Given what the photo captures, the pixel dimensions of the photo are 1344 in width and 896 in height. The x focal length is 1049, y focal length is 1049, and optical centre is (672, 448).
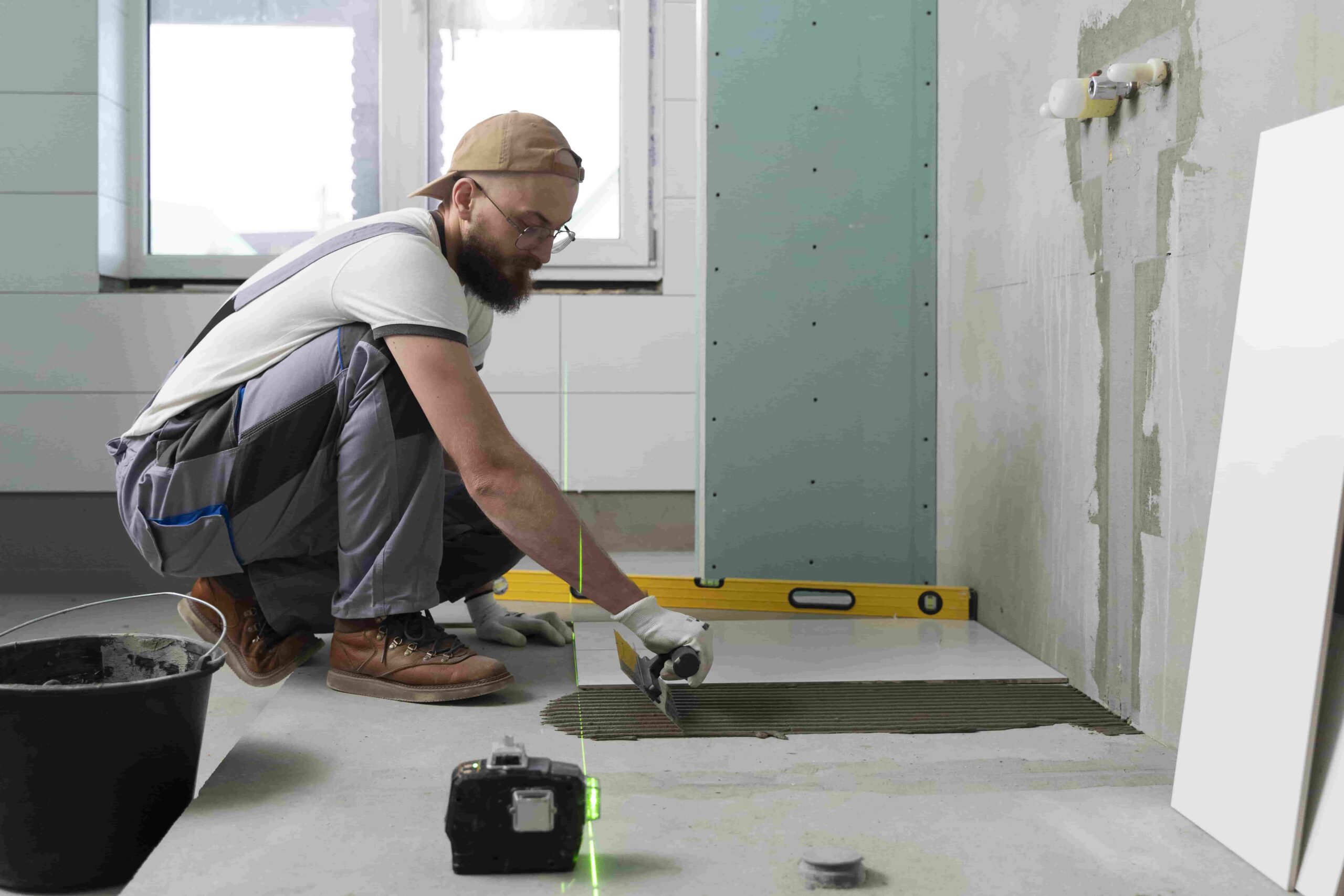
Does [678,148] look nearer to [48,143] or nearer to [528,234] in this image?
[528,234]

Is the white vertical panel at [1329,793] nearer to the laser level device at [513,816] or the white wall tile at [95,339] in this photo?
the laser level device at [513,816]

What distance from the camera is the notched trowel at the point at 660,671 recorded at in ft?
4.64

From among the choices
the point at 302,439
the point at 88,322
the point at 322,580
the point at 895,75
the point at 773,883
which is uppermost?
the point at 895,75

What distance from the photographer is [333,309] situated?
61.3 inches

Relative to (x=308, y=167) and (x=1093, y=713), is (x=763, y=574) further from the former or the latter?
(x=308, y=167)

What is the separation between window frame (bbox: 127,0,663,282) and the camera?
3.03 m

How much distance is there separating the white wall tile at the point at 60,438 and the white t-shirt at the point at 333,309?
141 cm

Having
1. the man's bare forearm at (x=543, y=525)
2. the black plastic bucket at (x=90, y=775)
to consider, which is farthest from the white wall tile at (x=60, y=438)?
the black plastic bucket at (x=90, y=775)

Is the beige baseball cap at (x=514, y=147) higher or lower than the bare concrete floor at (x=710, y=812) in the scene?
higher

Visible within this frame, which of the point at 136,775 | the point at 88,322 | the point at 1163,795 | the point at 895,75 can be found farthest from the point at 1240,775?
the point at 88,322

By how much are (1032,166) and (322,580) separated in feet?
4.47

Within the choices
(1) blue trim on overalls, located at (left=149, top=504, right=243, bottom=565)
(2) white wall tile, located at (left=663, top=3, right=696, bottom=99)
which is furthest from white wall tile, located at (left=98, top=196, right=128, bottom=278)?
(1) blue trim on overalls, located at (left=149, top=504, right=243, bottom=565)

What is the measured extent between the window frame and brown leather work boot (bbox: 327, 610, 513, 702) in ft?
5.75

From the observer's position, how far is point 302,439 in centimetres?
155
